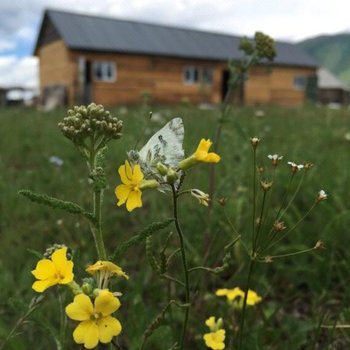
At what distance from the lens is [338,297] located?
2.41 meters

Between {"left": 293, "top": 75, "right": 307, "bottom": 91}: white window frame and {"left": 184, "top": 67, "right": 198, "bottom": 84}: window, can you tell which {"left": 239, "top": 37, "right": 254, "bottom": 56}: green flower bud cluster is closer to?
{"left": 184, "top": 67, "right": 198, "bottom": 84}: window

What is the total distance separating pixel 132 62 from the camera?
22.1m

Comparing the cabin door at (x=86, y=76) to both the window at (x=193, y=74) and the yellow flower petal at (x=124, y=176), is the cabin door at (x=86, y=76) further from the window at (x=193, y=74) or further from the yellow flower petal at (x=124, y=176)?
the yellow flower petal at (x=124, y=176)

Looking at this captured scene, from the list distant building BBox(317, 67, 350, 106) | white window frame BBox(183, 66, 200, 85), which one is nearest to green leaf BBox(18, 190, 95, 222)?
white window frame BBox(183, 66, 200, 85)

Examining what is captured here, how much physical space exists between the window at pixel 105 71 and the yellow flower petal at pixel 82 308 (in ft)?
68.6

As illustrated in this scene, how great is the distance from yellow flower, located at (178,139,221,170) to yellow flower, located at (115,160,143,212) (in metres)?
0.12

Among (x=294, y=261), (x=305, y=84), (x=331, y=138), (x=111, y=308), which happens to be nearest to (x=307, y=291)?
(x=294, y=261)

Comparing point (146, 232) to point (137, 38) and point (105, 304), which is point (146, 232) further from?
point (137, 38)

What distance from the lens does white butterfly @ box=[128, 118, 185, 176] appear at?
1.15 m

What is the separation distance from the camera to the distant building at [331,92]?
3619 centimetres

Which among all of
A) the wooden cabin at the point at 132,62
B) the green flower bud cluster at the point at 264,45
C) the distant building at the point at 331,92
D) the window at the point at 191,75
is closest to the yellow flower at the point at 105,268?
the green flower bud cluster at the point at 264,45

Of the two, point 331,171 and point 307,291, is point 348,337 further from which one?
point 331,171

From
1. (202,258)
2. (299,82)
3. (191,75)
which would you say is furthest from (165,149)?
(299,82)

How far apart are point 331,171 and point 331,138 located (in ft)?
8.35
